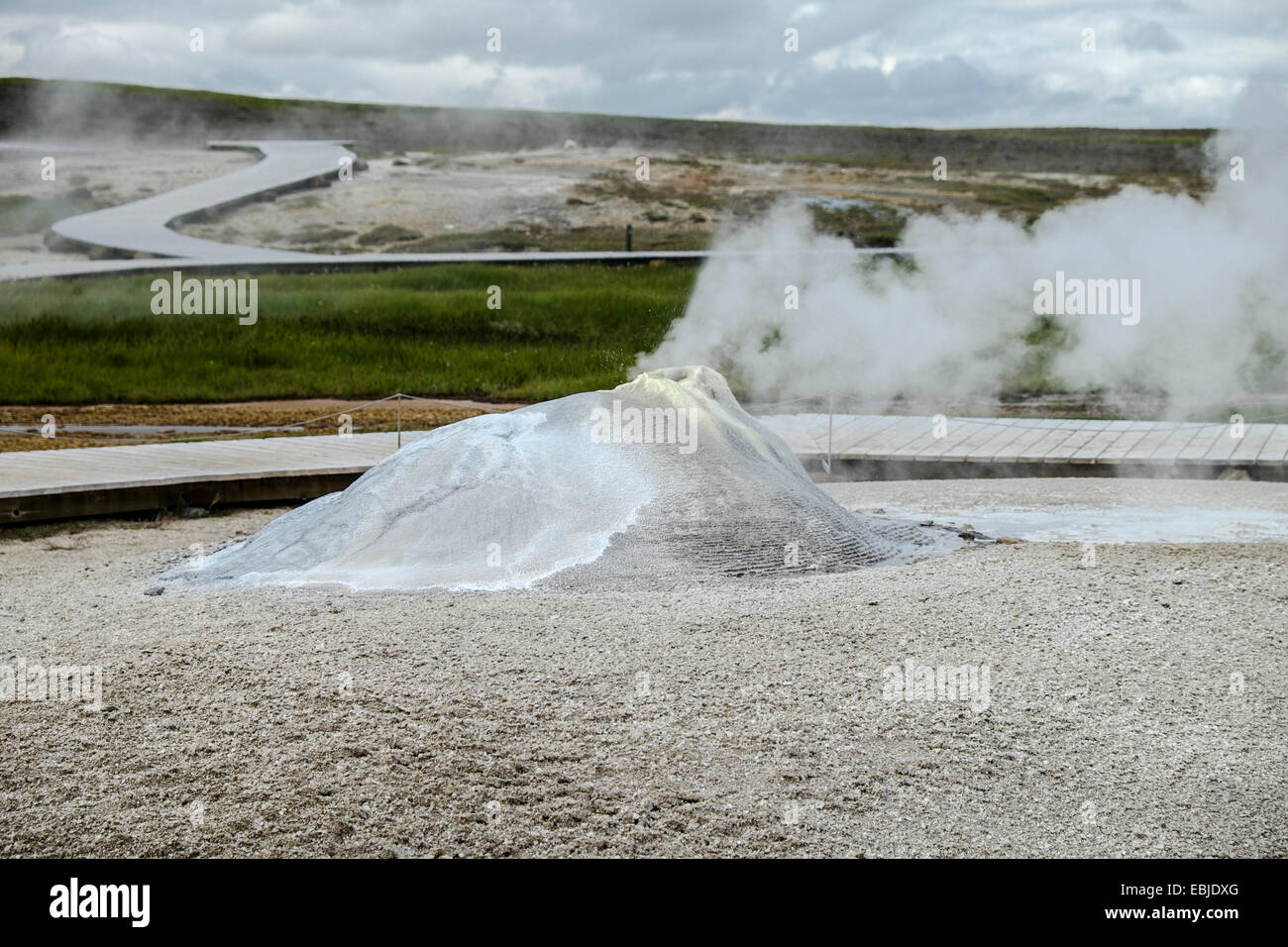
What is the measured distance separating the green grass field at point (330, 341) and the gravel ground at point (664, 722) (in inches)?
373

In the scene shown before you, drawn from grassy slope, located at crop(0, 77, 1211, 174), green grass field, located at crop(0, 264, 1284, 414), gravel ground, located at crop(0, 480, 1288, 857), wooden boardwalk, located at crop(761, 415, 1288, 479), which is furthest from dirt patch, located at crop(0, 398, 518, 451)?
grassy slope, located at crop(0, 77, 1211, 174)

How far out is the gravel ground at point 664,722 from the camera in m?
3.73

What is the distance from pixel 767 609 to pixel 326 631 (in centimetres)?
190

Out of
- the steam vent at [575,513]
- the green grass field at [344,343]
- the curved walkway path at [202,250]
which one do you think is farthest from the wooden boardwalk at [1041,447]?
the curved walkway path at [202,250]

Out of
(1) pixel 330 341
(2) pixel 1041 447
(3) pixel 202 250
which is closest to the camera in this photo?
(2) pixel 1041 447

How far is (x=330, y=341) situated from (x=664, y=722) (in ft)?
44.8

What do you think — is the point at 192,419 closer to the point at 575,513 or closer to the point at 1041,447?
the point at 575,513

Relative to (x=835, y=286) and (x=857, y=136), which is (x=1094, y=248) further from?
(x=857, y=136)

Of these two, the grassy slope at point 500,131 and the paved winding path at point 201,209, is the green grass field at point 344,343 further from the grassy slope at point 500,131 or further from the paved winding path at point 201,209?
the grassy slope at point 500,131

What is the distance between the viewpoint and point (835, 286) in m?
12.9

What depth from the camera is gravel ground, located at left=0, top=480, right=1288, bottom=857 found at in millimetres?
3732

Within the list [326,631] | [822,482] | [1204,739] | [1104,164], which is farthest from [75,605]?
[1104,164]

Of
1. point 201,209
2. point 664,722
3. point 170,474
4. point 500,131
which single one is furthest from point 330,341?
point 500,131

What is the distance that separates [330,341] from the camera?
1717 centimetres
